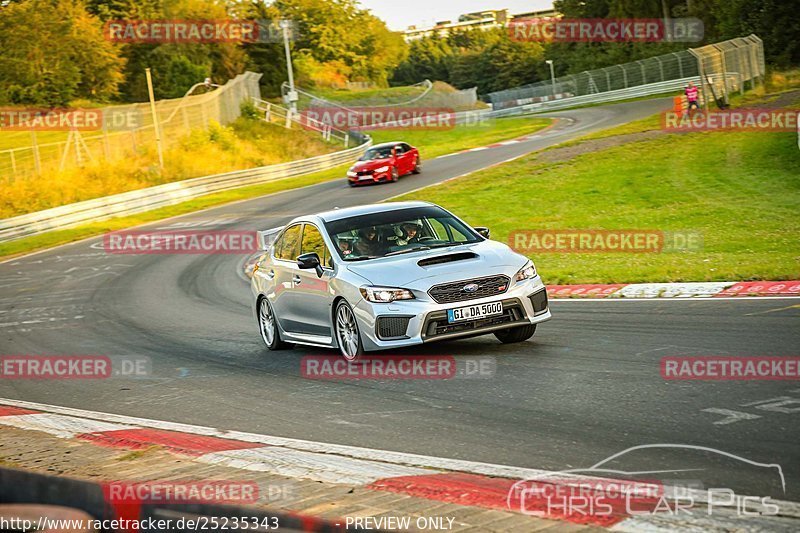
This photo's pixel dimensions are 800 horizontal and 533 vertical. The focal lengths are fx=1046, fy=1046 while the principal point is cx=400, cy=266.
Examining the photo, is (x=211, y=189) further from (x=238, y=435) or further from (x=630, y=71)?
(x=630, y=71)

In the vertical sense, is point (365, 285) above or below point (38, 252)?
above

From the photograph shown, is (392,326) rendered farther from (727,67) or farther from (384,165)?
(727,67)

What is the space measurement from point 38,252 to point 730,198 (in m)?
19.1

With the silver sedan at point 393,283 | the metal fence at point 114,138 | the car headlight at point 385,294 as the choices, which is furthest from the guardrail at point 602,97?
the car headlight at point 385,294

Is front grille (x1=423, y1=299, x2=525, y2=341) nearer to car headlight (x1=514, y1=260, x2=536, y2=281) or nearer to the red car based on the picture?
car headlight (x1=514, y1=260, x2=536, y2=281)

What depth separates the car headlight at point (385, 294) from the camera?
9922mm

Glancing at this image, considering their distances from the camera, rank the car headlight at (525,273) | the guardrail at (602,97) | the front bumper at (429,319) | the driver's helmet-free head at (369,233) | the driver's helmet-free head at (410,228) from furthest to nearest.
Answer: the guardrail at (602,97) → the driver's helmet-free head at (410,228) → the driver's helmet-free head at (369,233) → the car headlight at (525,273) → the front bumper at (429,319)

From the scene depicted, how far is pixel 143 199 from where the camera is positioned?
3906 cm

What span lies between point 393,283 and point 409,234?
136 cm

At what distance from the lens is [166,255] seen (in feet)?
88.5

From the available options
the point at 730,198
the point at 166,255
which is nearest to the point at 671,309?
the point at 730,198

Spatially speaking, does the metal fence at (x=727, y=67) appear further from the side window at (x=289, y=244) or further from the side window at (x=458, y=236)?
the side window at (x=458, y=236)

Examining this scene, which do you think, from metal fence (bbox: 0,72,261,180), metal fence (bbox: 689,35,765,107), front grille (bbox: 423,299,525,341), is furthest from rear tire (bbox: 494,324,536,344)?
metal fence (bbox: 0,72,261,180)

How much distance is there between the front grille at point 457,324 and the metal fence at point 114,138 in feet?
110
